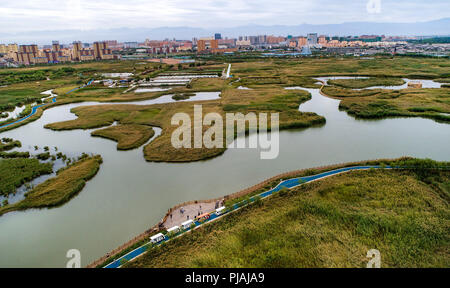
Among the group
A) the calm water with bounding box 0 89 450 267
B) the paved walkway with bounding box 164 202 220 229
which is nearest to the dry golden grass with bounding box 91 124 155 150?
the calm water with bounding box 0 89 450 267

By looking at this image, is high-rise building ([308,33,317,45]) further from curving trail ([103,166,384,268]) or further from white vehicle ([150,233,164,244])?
white vehicle ([150,233,164,244])

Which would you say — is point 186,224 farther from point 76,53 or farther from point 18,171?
point 76,53

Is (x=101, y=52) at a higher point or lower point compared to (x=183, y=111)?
higher

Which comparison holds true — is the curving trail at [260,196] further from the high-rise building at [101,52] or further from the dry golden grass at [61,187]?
the high-rise building at [101,52]

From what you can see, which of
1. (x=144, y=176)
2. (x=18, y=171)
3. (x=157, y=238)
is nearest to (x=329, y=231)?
A: (x=157, y=238)
